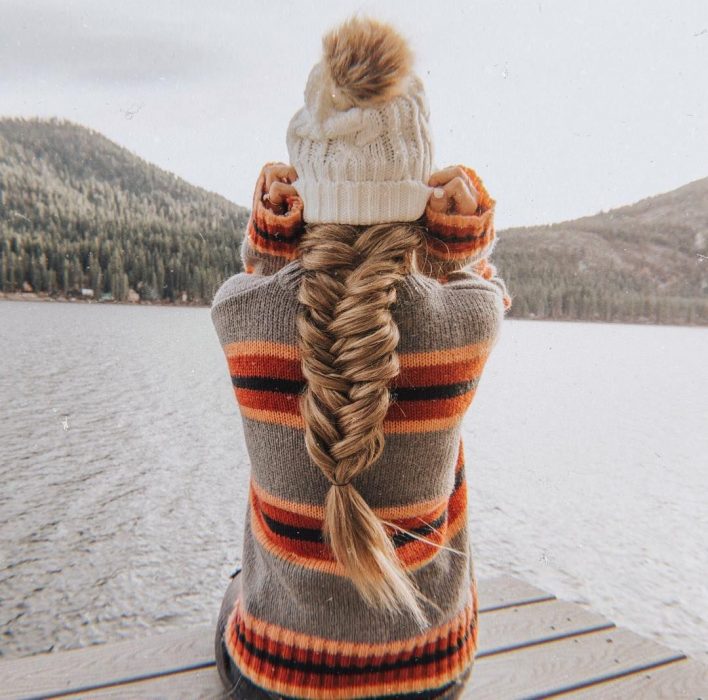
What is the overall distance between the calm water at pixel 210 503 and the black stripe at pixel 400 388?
1.67m

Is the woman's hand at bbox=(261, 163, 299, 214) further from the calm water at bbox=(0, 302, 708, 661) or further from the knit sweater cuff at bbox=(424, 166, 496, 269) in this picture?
the calm water at bbox=(0, 302, 708, 661)

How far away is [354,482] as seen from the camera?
881 millimetres

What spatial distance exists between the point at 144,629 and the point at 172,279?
41050 millimetres

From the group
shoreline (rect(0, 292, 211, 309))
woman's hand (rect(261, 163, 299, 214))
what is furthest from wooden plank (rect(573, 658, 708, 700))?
shoreline (rect(0, 292, 211, 309))

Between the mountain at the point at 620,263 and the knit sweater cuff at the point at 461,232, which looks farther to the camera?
the mountain at the point at 620,263

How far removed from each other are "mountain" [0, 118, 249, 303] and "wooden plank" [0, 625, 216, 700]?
34.8m

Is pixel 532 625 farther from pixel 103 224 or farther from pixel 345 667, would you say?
pixel 103 224

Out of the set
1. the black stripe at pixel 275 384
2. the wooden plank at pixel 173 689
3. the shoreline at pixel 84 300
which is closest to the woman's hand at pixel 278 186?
the black stripe at pixel 275 384

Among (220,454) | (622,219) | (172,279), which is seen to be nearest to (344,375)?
(220,454)

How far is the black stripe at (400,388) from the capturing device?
86 cm

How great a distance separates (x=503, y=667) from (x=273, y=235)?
1164 millimetres

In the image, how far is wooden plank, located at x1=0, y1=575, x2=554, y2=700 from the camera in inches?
47.5

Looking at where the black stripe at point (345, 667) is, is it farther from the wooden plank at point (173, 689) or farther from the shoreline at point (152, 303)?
the shoreline at point (152, 303)

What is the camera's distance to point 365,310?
791 millimetres
